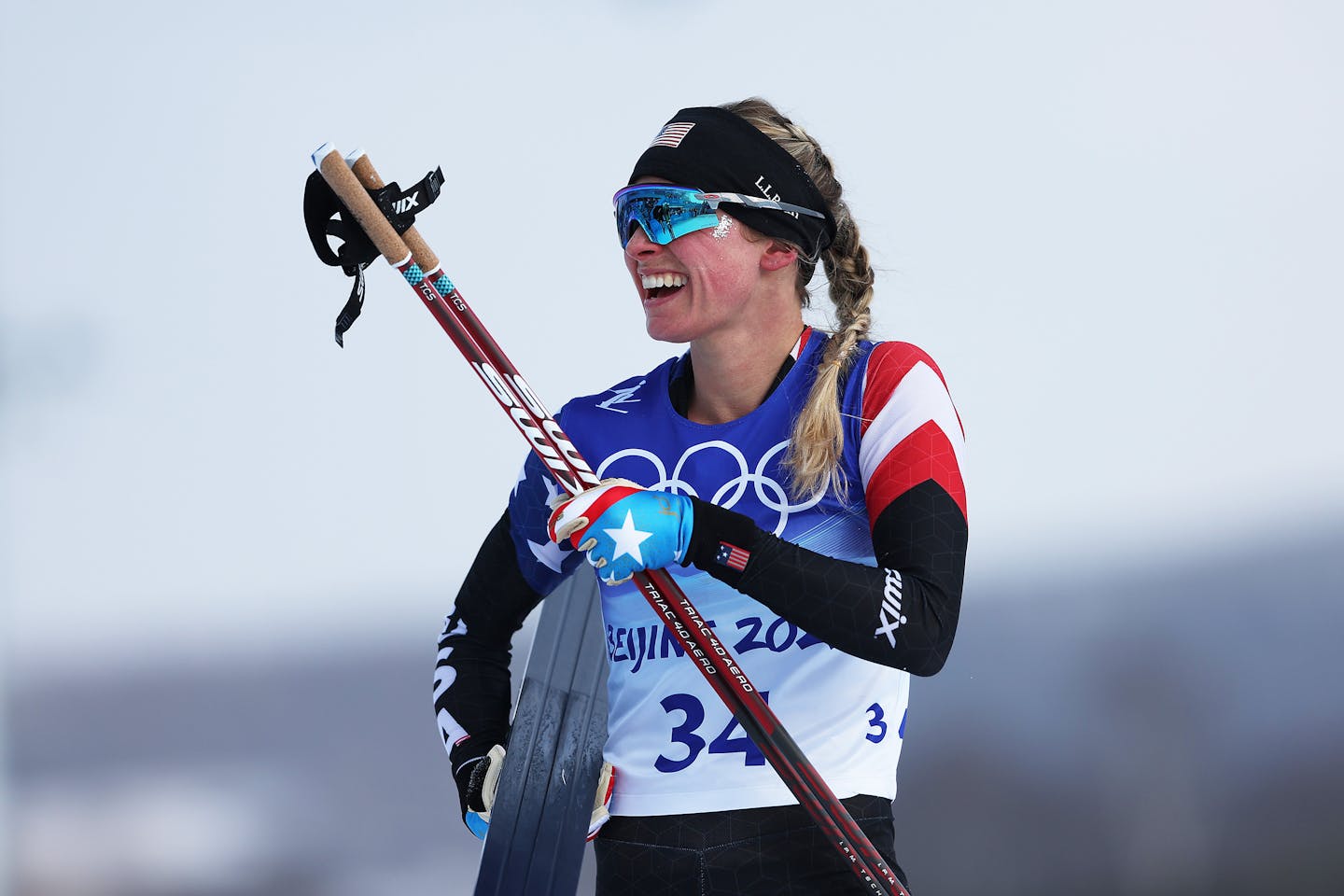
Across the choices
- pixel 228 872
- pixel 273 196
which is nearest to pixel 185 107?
pixel 273 196

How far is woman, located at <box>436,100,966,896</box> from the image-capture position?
3.89ft

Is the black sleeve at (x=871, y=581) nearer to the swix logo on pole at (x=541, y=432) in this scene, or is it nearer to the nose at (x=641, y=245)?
the swix logo on pole at (x=541, y=432)

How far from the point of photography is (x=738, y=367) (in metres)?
1.42

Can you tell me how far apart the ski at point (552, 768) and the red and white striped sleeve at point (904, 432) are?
449mm

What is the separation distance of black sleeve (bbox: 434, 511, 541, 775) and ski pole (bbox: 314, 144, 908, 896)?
1.06 ft

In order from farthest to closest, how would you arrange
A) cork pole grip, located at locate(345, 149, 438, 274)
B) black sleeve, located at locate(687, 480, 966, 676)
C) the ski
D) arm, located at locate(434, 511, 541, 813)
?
1. arm, located at locate(434, 511, 541, 813)
2. the ski
3. cork pole grip, located at locate(345, 149, 438, 274)
4. black sleeve, located at locate(687, 480, 966, 676)

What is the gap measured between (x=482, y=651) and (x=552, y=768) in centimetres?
22

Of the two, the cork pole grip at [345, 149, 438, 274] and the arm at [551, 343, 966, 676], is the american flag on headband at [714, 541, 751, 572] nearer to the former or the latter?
the arm at [551, 343, 966, 676]

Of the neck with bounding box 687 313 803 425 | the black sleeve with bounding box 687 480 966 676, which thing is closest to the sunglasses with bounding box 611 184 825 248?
the neck with bounding box 687 313 803 425

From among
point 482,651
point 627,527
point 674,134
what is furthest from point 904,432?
point 482,651

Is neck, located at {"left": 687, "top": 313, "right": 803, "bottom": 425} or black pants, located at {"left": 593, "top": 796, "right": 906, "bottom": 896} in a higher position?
neck, located at {"left": 687, "top": 313, "right": 803, "bottom": 425}

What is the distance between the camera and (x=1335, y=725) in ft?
10.1

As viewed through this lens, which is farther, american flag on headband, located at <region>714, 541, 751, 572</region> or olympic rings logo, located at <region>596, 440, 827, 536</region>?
olympic rings logo, located at <region>596, 440, 827, 536</region>

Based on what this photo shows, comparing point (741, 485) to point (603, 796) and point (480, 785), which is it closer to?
point (603, 796)
